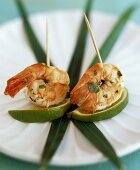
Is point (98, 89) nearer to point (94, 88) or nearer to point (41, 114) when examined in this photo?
point (94, 88)

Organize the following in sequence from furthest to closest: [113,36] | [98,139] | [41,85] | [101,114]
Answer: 1. [113,36]
2. [41,85]
3. [101,114]
4. [98,139]

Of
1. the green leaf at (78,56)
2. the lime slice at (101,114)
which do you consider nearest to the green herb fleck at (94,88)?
the lime slice at (101,114)

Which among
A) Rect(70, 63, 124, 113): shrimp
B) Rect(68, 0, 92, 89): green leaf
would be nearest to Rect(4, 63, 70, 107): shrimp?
Rect(70, 63, 124, 113): shrimp

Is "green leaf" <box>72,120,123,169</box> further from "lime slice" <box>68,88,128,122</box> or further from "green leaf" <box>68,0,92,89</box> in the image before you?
"green leaf" <box>68,0,92,89</box>

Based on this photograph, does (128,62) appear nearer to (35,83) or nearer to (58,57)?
(58,57)

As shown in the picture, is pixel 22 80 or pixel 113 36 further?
pixel 113 36

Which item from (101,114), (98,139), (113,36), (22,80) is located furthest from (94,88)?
(113,36)

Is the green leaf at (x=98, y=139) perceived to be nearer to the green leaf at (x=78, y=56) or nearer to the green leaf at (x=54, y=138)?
the green leaf at (x=54, y=138)

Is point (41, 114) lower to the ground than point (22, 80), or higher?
lower
